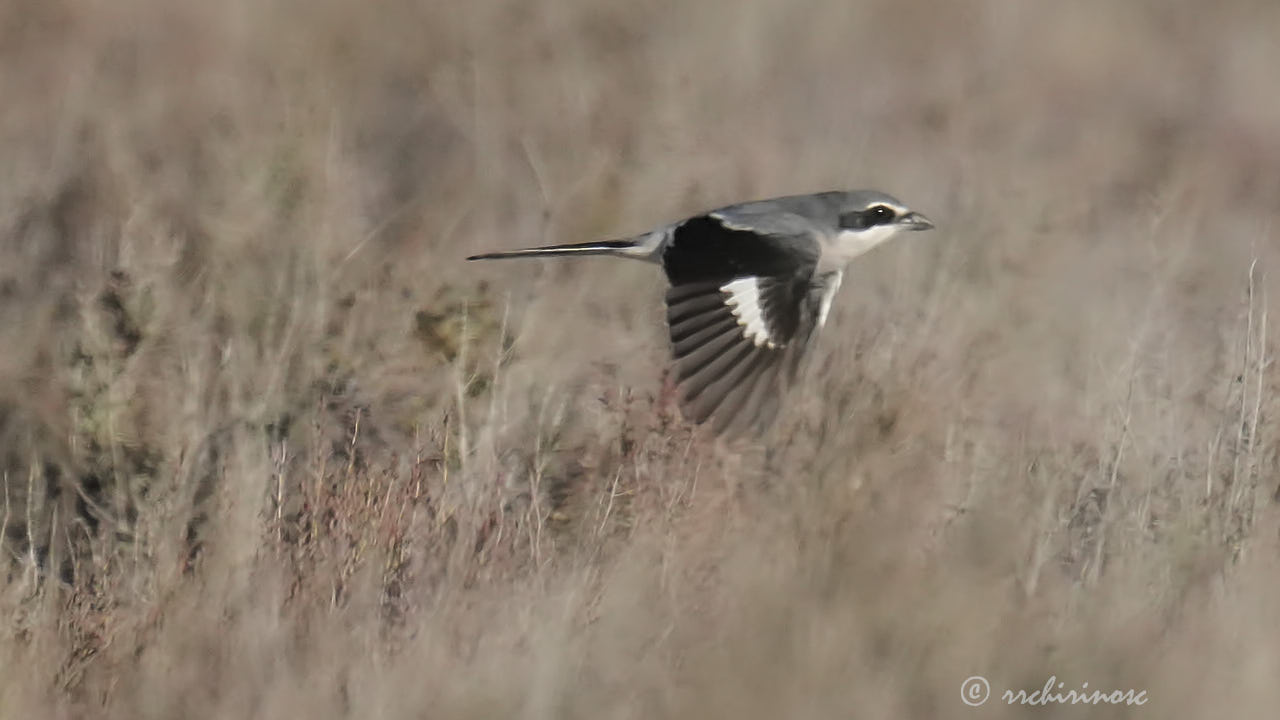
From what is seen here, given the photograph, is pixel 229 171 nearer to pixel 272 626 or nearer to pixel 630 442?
pixel 630 442

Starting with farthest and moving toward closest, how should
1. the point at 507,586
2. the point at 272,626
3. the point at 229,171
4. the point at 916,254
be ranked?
1. the point at 916,254
2. the point at 229,171
3. the point at 507,586
4. the point at 272,626

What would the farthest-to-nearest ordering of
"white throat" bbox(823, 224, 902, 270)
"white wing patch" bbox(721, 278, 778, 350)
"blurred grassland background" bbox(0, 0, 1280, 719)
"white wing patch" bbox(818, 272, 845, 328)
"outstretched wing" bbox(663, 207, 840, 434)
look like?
"white throat" bbox(823, 224, 902, 270) → "white wing patch" bbox(818, 272, 845, 328) → "white wing patch" bbox(721, 278, 778, 350) → "outstretched wing" bbox(663, 207, 840, 434) → "blurred grassland background" bbox(0, 0, 1280, 719)

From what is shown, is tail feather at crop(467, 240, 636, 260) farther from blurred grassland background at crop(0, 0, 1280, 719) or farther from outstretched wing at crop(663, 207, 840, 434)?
outstretched wing at crop(663, 207, 840, 434)

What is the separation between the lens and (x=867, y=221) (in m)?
5.41

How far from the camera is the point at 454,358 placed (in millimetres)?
4707

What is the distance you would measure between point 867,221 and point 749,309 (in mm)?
677

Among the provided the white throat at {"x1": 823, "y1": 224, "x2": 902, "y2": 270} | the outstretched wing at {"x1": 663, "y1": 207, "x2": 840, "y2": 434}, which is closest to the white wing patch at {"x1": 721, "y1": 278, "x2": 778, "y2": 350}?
the outstretched wing at {"x1": 663, "y1": 207, "x2": 840, "y2": 434}

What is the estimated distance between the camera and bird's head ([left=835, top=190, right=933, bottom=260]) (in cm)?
538

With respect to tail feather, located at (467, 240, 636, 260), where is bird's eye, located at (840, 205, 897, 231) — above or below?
above

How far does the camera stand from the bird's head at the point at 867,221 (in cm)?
538

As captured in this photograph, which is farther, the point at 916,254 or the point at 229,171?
the point at 916,254

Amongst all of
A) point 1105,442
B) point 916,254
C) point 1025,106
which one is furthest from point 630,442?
point 1025,106

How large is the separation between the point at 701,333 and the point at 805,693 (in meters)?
1.83

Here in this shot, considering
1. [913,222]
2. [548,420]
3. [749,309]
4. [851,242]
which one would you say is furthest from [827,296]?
[548,420]
